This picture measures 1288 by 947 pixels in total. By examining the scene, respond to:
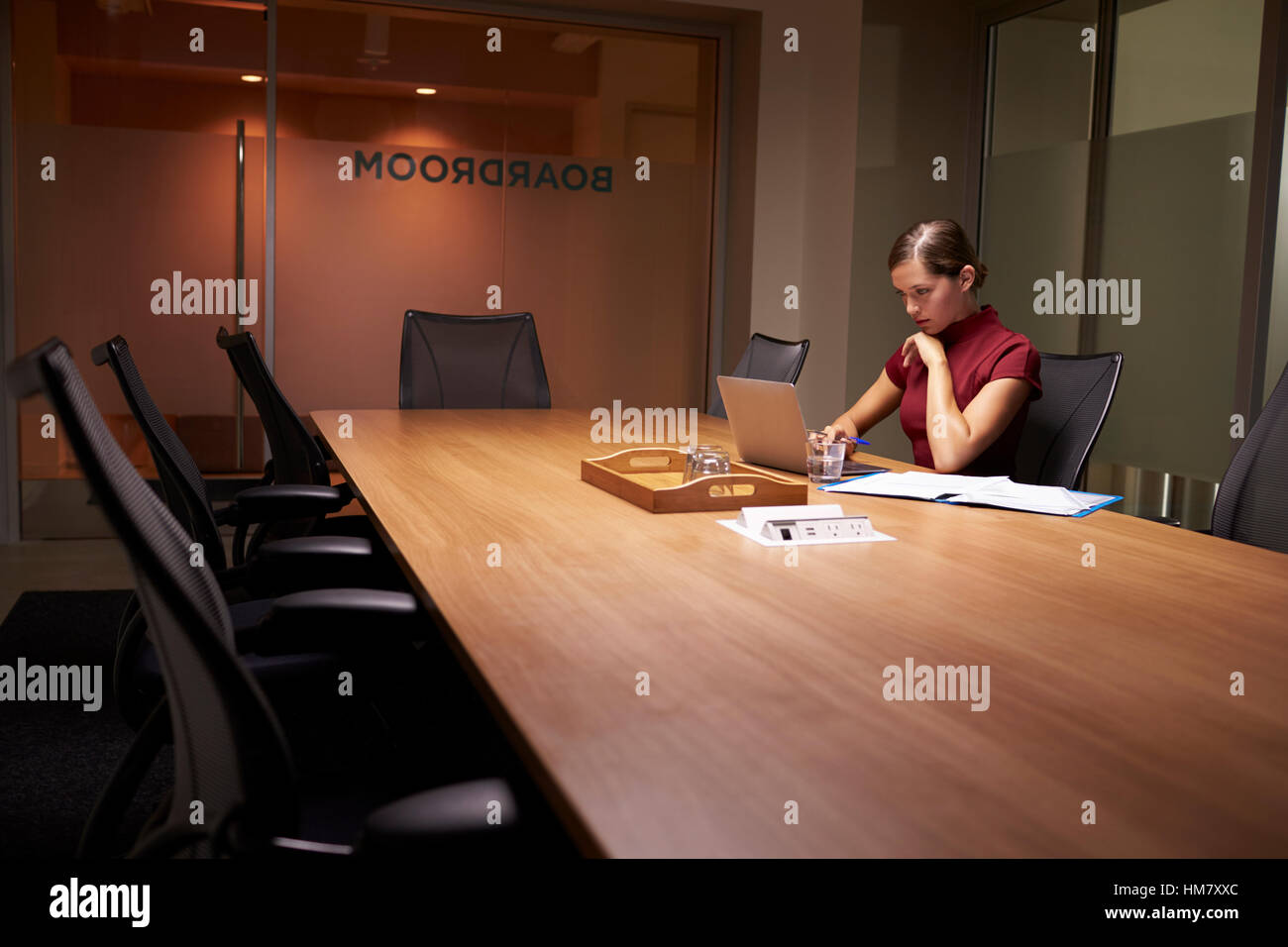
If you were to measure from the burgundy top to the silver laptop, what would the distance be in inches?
14.3

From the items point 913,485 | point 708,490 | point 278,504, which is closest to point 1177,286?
point 913,485

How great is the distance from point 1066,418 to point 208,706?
2408 mm

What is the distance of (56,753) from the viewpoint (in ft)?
9.04

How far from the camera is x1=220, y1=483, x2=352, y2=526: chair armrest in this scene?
2531 millimetres

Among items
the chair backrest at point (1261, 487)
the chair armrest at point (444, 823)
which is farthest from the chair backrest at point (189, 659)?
the chair backrest at point (1261, 487)

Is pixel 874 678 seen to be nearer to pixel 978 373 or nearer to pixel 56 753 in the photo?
pixel 978 373

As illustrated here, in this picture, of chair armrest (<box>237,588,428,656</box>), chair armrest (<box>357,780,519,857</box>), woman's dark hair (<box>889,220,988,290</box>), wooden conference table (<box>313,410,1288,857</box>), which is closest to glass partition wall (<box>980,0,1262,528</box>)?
woman's dark hair (<box>889,220,988,290</box>)

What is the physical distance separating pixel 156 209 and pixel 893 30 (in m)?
4.00

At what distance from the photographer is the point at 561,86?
6012 millimetres

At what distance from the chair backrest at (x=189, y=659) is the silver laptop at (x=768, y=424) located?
5.07ft

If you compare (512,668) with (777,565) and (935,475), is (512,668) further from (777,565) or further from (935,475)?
(935,475)

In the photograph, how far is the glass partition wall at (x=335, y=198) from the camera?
17.5 feet

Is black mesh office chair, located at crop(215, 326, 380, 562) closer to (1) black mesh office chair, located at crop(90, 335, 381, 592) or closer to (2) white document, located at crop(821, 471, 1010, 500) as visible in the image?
(1) black mesh office chair, located at crop(90, 335, 381, 592)
